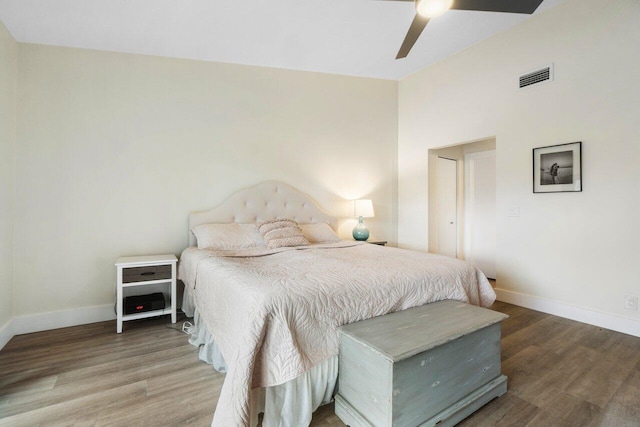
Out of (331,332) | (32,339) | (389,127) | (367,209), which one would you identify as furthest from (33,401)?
(389,127)

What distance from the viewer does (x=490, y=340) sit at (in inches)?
65.3

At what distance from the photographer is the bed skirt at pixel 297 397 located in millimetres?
1410

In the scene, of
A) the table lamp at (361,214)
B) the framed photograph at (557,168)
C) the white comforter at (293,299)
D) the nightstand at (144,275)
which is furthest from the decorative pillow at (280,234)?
the framed photograph at (557,168)

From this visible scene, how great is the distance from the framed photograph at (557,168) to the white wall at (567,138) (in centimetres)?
6

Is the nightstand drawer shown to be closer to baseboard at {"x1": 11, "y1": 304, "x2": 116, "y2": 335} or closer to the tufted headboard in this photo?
the tufted headboard

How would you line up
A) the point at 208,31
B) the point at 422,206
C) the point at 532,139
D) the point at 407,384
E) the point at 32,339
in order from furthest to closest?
1. the point at 422,206
2. the point at 532,139
3. the point at 208,31
4. the point at 32,339
5. the point at 407,384

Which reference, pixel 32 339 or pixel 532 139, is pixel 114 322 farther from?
pixel 532 139

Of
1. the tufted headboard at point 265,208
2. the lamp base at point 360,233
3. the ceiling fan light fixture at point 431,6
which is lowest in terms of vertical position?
the lamp base at point 360,233

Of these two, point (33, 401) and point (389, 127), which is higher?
point (389, 127)

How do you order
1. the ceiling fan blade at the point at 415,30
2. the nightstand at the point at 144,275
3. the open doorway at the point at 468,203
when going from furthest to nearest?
the open doorway at the point at 468,203, the nightstand at the point at 144,275, the ceiling fan blade at the point at 415,30

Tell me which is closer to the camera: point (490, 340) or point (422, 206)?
point (490, 340)

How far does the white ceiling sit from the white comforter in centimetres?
209

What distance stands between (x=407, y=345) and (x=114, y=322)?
111 inches

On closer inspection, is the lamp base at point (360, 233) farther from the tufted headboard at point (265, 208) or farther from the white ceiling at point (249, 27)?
the white ceiling at point (249, 27)
